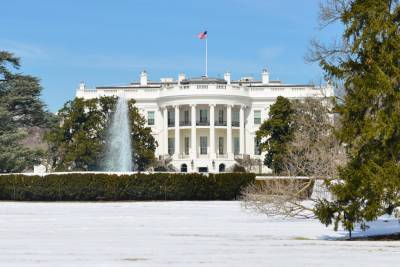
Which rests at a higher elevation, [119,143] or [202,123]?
[202,123]

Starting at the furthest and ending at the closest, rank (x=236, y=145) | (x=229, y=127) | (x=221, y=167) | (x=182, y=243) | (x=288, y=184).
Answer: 1. (x=236, y=145)
2. (x=229, y=127)
3. (x=221, y=167)
4. (x=288, y=184)
5. (x=182, y=243)

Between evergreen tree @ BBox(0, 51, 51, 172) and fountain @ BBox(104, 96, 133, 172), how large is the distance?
5183 millimetres

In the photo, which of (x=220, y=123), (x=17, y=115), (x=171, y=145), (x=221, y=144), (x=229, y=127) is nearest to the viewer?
(x=17, y=115)

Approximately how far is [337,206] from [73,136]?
1821 inches

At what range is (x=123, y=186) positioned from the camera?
33.8 m

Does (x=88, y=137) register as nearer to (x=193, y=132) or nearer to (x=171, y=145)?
(x=193, y=132)

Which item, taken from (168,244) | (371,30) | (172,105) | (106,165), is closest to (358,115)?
(371,30)

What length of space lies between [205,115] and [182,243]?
2489 inches

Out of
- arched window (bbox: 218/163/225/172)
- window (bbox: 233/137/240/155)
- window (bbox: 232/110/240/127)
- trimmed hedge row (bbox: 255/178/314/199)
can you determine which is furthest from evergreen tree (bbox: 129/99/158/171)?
trimmed hedge row (bbox: 255/178/314/199)

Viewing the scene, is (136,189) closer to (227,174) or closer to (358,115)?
(227,174)

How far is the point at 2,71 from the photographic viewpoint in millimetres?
45438

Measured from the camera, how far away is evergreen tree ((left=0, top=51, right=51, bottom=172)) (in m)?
42.8

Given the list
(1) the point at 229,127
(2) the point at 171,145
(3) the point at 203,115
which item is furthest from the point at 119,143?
(2) the point at 171,145

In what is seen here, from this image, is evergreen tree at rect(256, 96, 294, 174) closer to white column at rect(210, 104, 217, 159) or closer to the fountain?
the fountain
